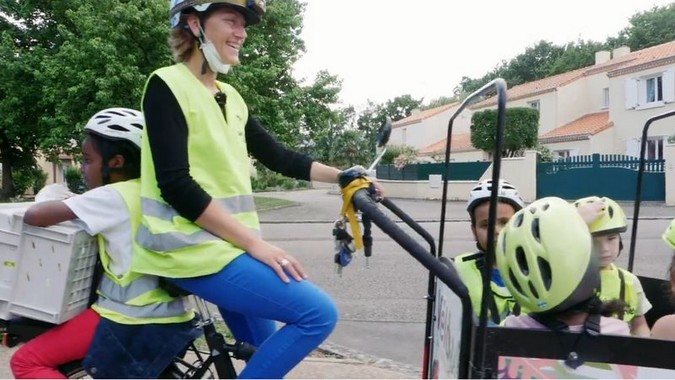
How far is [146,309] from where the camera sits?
2.13m

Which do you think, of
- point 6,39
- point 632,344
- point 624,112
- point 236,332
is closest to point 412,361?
point 236,332

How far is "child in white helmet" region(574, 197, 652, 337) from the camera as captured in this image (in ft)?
9.41

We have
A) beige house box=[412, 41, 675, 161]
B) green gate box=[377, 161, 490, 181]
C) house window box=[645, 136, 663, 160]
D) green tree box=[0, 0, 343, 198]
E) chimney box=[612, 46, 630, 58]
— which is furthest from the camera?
chimney box=[612, 46, 630, 58]

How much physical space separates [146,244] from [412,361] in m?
3.61

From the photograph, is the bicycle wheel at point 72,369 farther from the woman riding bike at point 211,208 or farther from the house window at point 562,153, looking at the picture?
the house window at point 562,153

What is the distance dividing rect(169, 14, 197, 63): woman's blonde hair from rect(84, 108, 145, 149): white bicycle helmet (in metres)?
0.31

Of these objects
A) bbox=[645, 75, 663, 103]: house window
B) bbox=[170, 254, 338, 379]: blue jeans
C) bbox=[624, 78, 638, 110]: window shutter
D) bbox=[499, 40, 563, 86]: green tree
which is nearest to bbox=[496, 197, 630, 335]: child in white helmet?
bbox=[170, 254, 338, 379]: blue jeans

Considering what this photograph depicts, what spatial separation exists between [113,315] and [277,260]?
661mm

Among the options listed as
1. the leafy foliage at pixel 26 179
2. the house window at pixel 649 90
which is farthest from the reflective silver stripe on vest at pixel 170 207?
the leafy foliage at pixel 26 179

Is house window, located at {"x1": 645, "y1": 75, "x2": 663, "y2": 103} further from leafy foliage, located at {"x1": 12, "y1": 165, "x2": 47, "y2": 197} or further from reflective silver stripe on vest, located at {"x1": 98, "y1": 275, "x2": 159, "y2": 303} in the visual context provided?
leafy foliage, located at {"x1": 12, "y1": 165, "x2": 47, "y2": 197}

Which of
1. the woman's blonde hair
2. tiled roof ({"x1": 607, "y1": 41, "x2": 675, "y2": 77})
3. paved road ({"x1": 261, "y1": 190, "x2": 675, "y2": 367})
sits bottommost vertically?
paved road ({"x1": 261, "y1": 190, "x2": 675, "y2": 367})

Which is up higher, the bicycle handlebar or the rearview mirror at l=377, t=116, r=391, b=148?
the rearview mirror at l=377, t=116, r=391, b=148

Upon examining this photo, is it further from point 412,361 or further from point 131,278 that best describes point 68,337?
point 412,361

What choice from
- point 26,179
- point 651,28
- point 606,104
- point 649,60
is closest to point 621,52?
point 606,104
